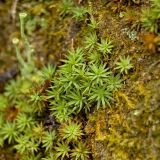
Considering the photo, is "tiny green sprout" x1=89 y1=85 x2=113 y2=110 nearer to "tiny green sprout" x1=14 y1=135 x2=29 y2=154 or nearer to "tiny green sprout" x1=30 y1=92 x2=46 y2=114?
"tiny green sprout" x1=30 y1=92 x2=46 y2=114

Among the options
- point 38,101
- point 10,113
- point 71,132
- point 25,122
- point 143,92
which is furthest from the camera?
point 10,113

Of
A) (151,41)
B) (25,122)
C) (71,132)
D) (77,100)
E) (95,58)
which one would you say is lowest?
(25,122)

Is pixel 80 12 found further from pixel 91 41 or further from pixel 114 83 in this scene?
pixel 114 83

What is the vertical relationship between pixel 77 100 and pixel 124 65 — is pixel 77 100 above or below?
below

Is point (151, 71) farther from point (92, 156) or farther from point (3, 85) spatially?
point (3, 85)

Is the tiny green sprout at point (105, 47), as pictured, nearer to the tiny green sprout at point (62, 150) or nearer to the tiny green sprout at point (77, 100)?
the tiny green sprout at point (77, 100)

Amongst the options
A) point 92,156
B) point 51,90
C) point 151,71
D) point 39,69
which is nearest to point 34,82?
point 39,69

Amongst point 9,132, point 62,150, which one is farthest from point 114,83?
point 9,132
